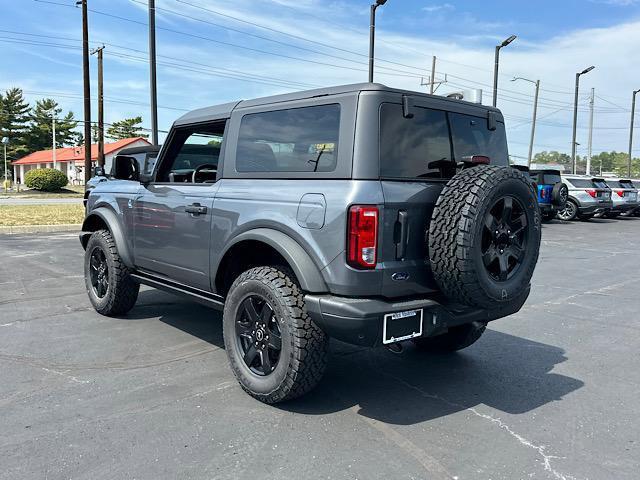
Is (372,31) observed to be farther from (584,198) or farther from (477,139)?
(477,139)

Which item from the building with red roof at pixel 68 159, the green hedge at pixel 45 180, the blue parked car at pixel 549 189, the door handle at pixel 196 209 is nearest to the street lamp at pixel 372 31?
the blue parked car at pixel 549 189

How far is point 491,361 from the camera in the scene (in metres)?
4.66

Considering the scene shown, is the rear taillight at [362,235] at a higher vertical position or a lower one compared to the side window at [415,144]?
lower

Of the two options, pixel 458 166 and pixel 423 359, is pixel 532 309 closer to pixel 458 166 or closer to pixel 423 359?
pixel 423 359

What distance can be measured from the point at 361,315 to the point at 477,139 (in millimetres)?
1877

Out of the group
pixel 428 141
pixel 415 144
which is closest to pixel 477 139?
pixel 428 141

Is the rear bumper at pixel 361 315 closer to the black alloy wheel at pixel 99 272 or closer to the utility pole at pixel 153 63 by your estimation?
the black alloy wheel at pixel 99 272

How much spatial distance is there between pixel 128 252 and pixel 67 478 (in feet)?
9.22

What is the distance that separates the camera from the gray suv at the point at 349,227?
3.21 m

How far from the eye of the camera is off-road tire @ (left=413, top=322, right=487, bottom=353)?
14.9ft

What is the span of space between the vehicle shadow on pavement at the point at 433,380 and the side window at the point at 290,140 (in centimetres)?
161

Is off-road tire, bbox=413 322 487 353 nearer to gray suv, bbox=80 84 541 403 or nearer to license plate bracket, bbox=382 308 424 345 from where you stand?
gray suv, bbox=80 84 541 403

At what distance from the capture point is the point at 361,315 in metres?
3.13

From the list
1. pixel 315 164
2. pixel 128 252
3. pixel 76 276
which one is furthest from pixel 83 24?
pixel 315 164
